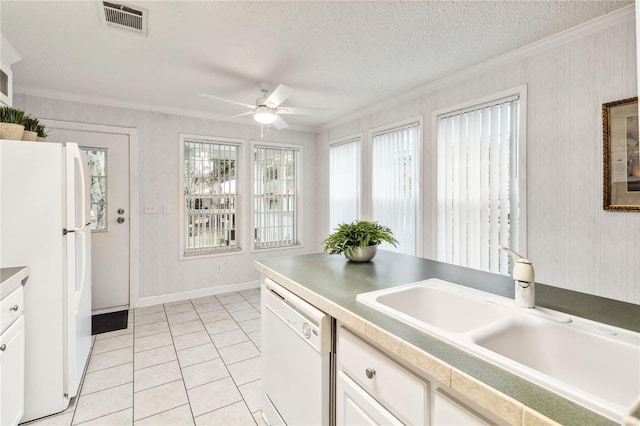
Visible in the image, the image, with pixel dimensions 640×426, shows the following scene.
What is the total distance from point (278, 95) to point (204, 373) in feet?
7.60

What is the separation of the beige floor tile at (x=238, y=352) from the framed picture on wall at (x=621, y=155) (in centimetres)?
289

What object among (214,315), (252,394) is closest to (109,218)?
(214,315)

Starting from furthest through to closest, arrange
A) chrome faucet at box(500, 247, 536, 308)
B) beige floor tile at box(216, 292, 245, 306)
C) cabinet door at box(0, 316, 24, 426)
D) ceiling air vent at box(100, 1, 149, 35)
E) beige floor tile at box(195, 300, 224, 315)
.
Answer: beige floor tile at box(216, 292, 245, 306)
beige floor tile at box(195, 300, 224, 315)
ceiling air vent at box(100, 1, 149, 35)
cabinet door at box(0, 316, 24, 426)
chrome faucet at box(500, 247, 536, 308)

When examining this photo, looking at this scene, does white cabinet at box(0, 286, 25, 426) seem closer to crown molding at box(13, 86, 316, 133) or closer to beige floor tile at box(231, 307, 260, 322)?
beige floor tile at box(231, 307, 260, 322)

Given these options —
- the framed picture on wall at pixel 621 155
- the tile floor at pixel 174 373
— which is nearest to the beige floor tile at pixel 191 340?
the tile floor at pixel 174 373

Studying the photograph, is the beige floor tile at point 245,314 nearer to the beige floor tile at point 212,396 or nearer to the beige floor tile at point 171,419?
the beige floor tile at point 212,396

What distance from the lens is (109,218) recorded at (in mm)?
3645

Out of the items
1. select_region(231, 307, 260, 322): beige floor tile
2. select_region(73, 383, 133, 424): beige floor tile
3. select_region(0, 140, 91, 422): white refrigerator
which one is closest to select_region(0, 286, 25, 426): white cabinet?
select_region(0, 140, 91, 422): white refrigerator

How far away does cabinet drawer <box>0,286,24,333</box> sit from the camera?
4.89 feet

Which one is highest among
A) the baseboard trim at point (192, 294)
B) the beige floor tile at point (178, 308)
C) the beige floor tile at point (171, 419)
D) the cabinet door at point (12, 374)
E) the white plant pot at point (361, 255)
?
the white plant pot at point (361, 255)

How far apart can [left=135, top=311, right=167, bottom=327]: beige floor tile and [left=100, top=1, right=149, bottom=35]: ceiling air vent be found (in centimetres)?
282

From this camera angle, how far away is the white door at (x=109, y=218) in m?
3.57

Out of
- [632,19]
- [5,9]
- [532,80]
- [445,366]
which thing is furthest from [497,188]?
[5,9]

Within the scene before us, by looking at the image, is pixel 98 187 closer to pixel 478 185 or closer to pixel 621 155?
pixel 478 185
